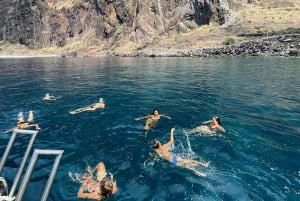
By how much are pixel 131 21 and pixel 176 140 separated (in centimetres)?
13886

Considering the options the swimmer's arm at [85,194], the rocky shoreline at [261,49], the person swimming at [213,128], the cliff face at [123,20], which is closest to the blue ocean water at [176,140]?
the swimmer's arm at [85,194]

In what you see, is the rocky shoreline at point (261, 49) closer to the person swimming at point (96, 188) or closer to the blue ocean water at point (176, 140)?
the blue ocean water at point (176, 140)

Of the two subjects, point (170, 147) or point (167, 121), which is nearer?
point (170, 147)

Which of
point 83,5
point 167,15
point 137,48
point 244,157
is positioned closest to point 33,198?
point 244,157

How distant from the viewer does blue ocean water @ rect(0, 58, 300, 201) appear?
1252 centimetres

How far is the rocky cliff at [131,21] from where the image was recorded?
13510cm

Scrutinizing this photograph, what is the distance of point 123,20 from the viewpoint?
15275cm

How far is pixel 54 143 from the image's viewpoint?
17.8 meters

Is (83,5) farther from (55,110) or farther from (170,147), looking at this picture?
(170,147)

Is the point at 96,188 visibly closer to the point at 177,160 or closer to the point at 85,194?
the point at 85,194

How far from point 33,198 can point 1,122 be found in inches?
480

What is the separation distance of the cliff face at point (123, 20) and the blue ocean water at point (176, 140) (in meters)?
106

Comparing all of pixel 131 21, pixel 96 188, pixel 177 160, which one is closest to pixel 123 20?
pixel 131 21

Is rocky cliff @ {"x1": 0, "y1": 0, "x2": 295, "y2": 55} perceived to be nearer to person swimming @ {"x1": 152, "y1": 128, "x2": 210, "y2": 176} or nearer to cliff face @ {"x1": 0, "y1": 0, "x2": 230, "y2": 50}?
cliff face @ {"x1": 0, "y1": 0, "x2": 230, "y2": 50}
